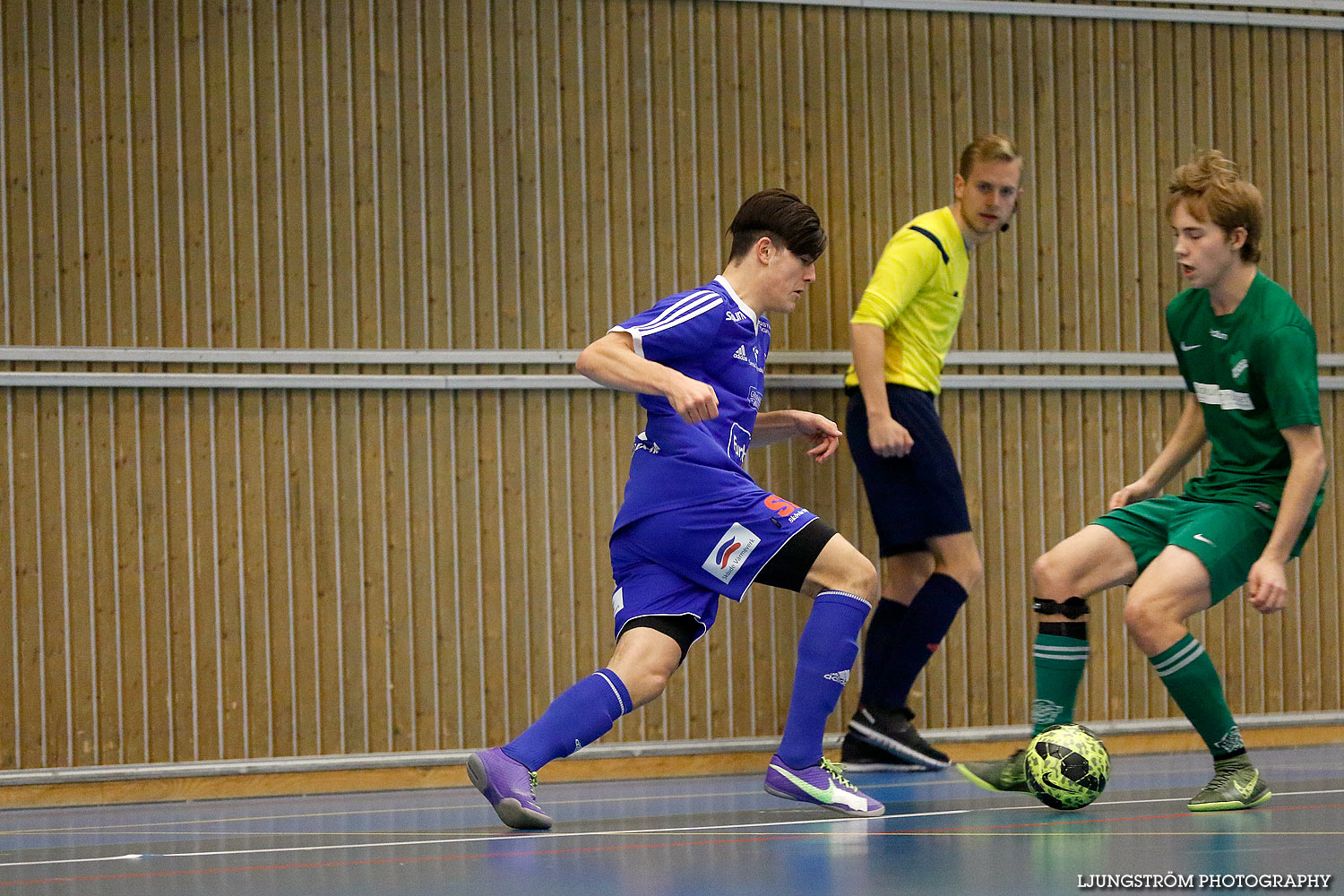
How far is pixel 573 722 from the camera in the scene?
3.78 m

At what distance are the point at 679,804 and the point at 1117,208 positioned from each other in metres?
3.50

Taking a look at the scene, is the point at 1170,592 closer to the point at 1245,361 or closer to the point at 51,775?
the point at 1245,361

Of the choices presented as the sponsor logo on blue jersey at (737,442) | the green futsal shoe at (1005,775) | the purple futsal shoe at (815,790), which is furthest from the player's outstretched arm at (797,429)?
the green futsal shoe at (1005,775)

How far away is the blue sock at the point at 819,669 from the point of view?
398 cm

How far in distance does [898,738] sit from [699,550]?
1912 millimetres

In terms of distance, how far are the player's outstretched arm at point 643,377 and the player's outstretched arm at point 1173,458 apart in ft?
4.92

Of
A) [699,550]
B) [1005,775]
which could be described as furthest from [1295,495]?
[699,550]

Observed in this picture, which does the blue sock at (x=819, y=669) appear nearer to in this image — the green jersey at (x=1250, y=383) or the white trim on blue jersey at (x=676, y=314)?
the white trim on blue jersey at (x=676, y=314)

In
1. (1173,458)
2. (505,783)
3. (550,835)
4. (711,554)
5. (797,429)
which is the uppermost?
(797,429)

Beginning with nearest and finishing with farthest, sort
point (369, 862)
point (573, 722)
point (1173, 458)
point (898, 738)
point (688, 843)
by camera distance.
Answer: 1. point (369, 862)
2. point (688, 843)
3. point (573, 722)
4. point (1173, 458)
5. point (898, 738)

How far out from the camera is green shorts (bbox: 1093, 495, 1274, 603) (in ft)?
13.1

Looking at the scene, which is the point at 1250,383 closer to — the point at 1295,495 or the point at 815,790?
the point at 1295,495

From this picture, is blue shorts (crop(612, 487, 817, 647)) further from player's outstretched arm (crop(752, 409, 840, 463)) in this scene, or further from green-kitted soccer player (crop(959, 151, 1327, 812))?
green-kitted soccer player (crop(959, 151, 1327, 812))

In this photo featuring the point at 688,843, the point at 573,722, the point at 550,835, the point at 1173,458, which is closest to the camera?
the point at 688,843
